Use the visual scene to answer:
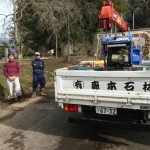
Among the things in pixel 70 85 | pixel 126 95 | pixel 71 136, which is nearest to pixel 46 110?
pixel 71 136

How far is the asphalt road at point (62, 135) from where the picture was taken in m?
5.45

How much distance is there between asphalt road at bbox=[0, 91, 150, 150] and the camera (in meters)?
5.45

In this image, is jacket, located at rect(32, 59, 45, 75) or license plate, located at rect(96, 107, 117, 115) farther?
jacket, located at rect(32, 59, 45, 75)

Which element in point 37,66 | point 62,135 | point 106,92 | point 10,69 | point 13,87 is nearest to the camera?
point 106,92

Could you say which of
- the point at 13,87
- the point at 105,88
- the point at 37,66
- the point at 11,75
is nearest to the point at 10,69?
the point at 11,75

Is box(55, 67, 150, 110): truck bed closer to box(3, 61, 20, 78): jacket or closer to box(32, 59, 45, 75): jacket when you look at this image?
box(3, 61, 20, 78): jacket

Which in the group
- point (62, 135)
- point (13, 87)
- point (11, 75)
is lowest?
point (62, 135)

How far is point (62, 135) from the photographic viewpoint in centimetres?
611

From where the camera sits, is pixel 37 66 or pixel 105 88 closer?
pixel 105 88

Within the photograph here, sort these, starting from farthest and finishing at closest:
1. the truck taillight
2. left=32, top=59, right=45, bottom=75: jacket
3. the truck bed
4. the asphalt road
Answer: left=32, top=59, right=45, bottom=75: jacket
the truck taillight
the asphalt road
the truck bed

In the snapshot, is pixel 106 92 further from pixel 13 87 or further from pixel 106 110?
pixel 13 87

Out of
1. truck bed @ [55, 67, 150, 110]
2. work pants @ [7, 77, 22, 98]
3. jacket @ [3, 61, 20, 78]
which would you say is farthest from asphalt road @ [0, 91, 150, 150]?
jacket @ [3, 61, 20, 78]

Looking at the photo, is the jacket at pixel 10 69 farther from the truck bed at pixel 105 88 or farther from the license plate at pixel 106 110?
the license plate at pixel 106 110

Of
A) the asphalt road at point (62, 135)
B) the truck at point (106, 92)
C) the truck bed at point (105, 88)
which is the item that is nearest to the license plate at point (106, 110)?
the truck at point (106, 92)
